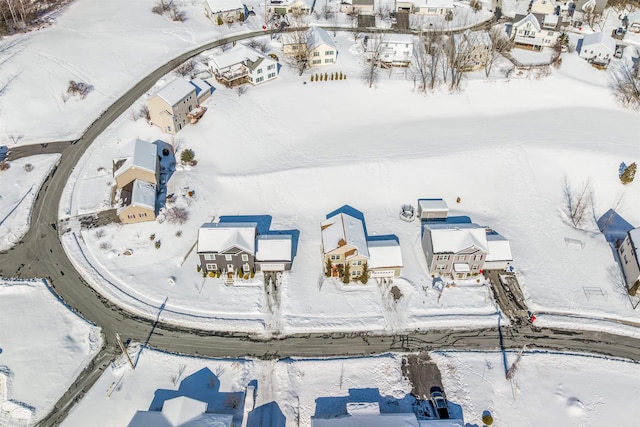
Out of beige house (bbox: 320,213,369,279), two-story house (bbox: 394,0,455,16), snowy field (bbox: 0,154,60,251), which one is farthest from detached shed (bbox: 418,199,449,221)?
two-story house (bbox: 394,0,455,16)

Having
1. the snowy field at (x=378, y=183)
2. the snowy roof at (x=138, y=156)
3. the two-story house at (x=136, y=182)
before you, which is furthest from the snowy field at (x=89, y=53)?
the two-story house at (x=136, y=182)

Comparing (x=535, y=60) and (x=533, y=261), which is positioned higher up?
(x=535, y=60)

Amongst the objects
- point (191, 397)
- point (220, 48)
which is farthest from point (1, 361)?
point (220, 48)

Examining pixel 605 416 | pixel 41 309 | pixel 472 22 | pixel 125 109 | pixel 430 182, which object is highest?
pixel 472 22

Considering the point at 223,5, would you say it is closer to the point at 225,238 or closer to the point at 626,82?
the point at 225,238

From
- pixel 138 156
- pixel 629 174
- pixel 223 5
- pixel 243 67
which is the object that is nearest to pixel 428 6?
pixel 223 5

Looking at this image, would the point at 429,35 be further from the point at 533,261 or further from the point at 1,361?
the point at 1,361

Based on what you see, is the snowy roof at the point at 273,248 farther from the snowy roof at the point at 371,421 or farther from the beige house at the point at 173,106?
the beige house at the point at 173,106
